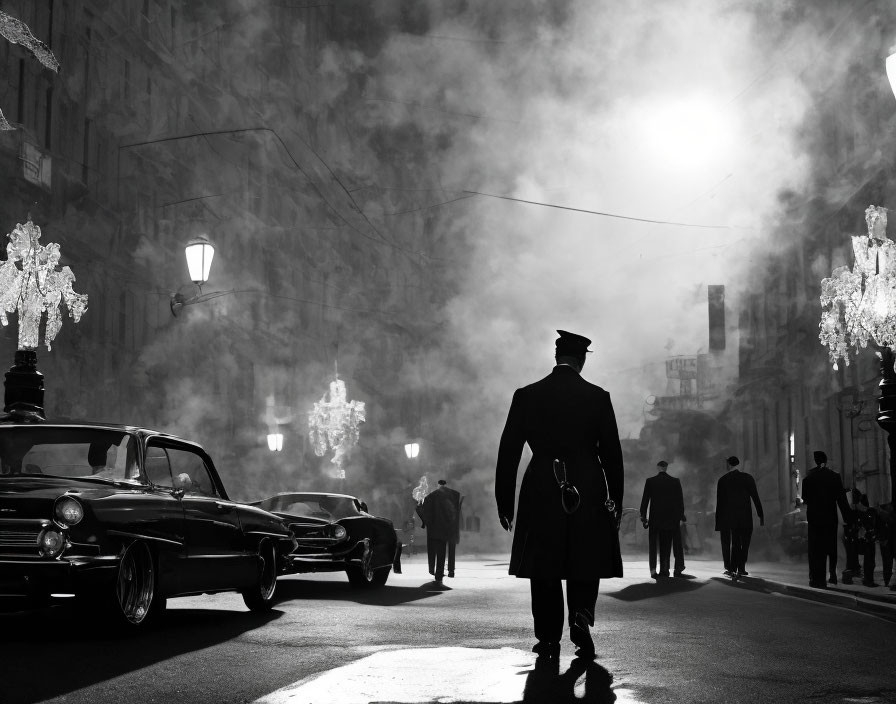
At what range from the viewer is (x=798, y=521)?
24.7m

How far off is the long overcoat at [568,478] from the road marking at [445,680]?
492 mm

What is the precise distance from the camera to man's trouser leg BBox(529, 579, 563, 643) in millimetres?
6543

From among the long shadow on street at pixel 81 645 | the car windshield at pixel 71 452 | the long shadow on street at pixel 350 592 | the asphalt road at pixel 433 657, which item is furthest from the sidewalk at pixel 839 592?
the car windshield at pixel 71 452

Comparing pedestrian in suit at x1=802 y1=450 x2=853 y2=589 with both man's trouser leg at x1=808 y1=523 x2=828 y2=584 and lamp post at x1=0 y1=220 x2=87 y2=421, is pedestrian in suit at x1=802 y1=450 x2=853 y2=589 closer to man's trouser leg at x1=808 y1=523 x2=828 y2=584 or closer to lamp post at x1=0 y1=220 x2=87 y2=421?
man's trouser leg at x1=808 y1=523 x2=828 y2=584

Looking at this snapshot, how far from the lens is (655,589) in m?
14.0

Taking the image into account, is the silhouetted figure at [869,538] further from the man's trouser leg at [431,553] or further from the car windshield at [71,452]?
the car windshield at [71,452]

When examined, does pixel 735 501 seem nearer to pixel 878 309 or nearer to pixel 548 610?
pixel 878 309

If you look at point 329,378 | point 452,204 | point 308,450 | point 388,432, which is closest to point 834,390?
point 308,450

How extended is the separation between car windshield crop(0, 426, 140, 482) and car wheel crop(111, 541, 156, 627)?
1.95ft

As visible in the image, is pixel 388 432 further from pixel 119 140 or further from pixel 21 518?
pixel 21 518

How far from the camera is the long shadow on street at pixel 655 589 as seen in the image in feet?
41.6

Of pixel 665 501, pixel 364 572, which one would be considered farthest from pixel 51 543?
pixel 665 501

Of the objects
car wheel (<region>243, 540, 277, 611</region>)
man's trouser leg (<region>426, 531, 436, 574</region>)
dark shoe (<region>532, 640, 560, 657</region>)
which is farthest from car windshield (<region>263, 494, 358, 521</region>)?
dark shoe (<region>532, 640, 560, 657</region>)

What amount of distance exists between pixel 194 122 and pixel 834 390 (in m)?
19.6
